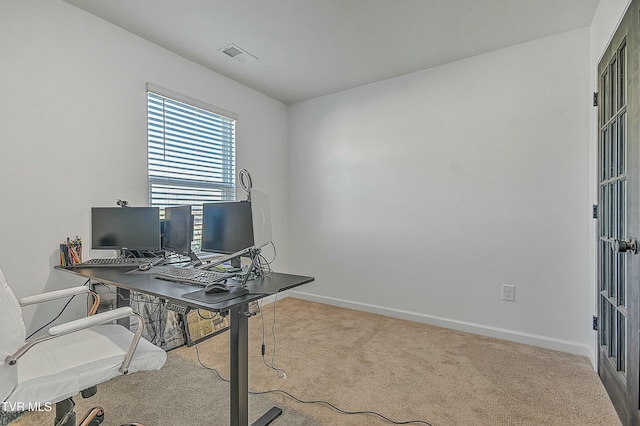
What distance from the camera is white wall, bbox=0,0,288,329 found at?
2.01 metres

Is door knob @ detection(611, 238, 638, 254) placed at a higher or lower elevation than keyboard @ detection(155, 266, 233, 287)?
higher

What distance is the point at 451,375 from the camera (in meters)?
2.18

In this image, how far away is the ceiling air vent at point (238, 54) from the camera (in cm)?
276

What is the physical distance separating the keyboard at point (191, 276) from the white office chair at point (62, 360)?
373mm

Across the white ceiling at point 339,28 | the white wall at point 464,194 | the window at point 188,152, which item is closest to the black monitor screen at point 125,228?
the window at point 188,152

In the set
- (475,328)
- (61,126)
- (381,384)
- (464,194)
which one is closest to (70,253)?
(61,126)

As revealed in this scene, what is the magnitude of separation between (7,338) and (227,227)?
1.15 metres

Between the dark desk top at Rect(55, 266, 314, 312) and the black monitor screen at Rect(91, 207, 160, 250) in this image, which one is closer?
the dark desk top at Rect(55, 266, 314, 312)

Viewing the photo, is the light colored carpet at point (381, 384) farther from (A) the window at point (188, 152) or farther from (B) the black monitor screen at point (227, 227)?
(A) the window at point (188, 152)

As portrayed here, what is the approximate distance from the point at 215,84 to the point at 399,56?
185cm

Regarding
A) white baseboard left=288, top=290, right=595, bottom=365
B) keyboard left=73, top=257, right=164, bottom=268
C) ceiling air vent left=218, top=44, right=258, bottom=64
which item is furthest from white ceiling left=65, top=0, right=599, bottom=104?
white baseboard left=288, top=290, right=595, bottom=365

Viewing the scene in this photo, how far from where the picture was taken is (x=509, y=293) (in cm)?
279

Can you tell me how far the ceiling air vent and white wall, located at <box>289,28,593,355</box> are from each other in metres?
1.18

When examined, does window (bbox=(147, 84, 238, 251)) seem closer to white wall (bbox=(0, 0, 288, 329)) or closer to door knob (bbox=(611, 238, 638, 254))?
white wall (bbox=(0, 0, 288, 329))
